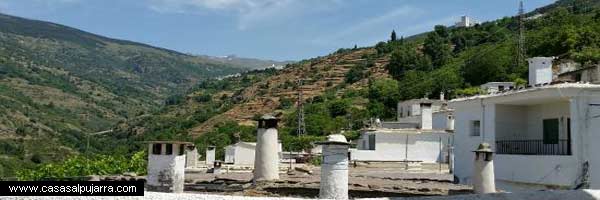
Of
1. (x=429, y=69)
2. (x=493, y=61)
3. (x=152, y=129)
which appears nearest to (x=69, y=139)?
Answer: (x=152, y=129)

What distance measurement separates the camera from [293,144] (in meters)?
63.0

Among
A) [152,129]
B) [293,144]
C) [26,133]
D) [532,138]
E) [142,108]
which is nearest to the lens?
[532,138]

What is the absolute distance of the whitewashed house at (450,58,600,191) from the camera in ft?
65.7

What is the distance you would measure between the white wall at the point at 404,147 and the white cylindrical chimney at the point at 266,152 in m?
25.7

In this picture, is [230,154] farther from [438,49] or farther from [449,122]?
[438,49]

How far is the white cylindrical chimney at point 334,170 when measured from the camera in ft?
42.9

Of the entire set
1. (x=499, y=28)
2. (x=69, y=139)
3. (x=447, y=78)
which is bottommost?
(x=69, y=139)

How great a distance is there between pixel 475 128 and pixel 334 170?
13.1 meters

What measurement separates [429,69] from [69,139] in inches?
2109

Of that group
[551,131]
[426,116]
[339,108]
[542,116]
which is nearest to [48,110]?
[339,108]

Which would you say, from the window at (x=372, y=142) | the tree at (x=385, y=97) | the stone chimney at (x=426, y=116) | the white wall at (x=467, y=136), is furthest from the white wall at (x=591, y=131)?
the tree at (x=385, y=97)

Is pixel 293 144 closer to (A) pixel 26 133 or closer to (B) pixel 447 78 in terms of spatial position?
(B) pixel 447 78

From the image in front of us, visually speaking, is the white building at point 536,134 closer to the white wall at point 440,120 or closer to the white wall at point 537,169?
the white wall at point 537,169

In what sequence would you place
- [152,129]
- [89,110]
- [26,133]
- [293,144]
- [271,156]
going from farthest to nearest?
[89,110], [152,129], [26,133], [293,144], [271,156]
